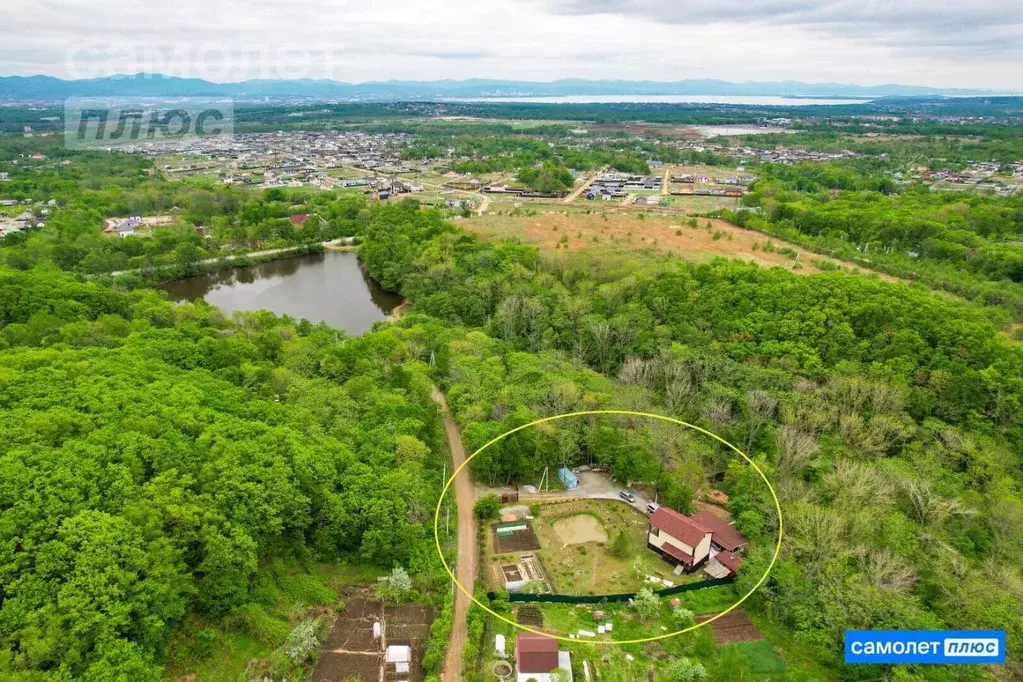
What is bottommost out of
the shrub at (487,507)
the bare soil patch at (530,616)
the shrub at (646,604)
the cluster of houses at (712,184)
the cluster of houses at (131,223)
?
the bare soil patch at (530,616)

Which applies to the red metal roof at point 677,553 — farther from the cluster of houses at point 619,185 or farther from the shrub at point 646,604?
the cluster of houses at point 619,185

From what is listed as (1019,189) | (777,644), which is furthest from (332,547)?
(1019,189)

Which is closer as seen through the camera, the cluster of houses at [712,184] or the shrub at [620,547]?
the shrub at [620,547]

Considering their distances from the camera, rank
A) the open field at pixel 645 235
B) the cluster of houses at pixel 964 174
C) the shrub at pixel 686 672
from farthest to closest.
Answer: the cluster of houses at pixel 964 174 < the open field at pixel 645 235 < the shrub at pixel 686 672

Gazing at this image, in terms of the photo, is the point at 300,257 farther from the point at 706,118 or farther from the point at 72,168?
the point at 706,118

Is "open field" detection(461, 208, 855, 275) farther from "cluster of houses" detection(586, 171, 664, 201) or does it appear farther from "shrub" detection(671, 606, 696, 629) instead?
"shrub" detection(671, 606, 696, 629)

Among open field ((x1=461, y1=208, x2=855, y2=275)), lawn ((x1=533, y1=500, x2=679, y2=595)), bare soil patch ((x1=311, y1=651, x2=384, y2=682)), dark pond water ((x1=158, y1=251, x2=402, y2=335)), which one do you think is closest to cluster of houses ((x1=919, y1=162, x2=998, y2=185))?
open field ((x1=461, y1=208, x2=855, y2=275))

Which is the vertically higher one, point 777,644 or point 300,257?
point 300,257

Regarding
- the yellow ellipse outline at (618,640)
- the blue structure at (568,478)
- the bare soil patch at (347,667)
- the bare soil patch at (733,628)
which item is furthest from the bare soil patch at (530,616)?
the blue structure at (568,478)
